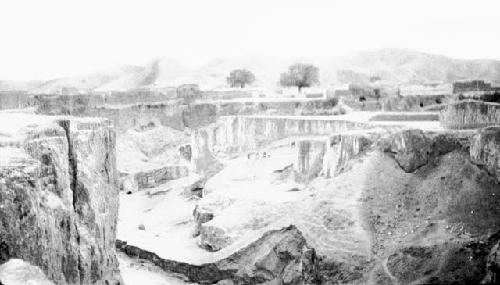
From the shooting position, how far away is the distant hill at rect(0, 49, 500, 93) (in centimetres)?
7081

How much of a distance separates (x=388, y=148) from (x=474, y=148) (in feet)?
9.82

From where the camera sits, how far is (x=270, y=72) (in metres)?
79.0

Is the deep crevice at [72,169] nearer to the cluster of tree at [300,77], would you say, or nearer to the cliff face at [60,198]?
the cliff face at [60,198]

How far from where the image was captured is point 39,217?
13.1 meters

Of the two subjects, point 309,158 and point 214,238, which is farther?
point 309,158

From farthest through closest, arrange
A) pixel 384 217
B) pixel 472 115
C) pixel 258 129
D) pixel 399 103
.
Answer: pixel 399 103 → pixel 258 129 → pixel 472 115 → pixel 384 217

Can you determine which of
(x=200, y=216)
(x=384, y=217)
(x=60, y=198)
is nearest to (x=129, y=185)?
(x=200, y=216)

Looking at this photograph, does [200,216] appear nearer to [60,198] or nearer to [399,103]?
[60,198]

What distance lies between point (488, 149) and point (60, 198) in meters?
11.3

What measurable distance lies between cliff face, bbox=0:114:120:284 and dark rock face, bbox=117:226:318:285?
443 centimetres

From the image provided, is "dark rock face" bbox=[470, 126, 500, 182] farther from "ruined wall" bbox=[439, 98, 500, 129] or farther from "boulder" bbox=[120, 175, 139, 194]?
"boulder" bbox=[120, 175, 139, 194]

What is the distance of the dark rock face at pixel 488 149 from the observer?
54.8 ft

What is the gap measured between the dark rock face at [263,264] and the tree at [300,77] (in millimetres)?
35506

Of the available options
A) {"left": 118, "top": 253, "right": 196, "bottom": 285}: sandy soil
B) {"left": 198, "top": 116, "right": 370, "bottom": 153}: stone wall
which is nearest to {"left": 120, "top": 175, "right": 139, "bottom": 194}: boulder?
{"left": 198, "top": 116, "right": 370, "bottom": 153}: stone wall
